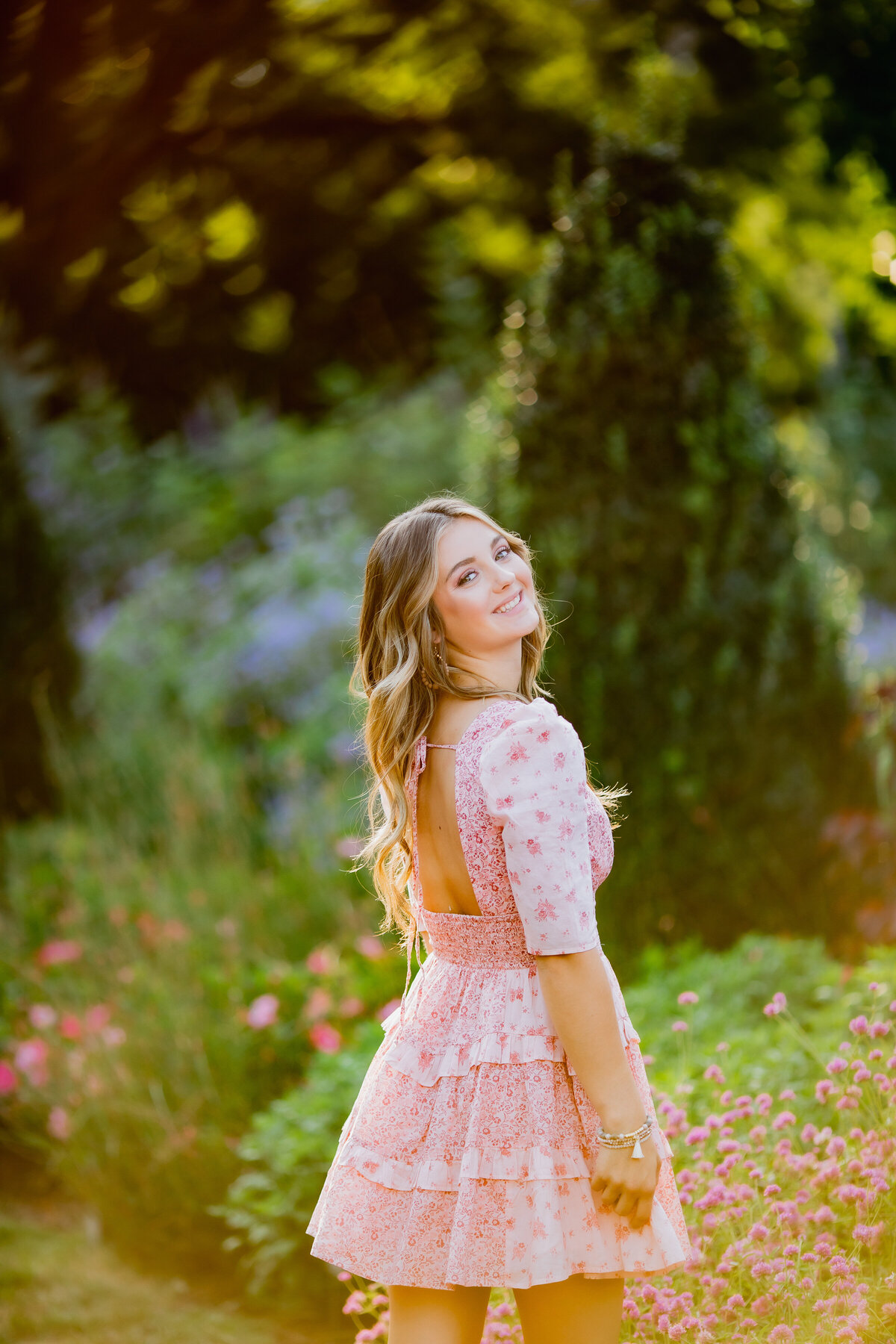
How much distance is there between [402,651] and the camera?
6.04 ft

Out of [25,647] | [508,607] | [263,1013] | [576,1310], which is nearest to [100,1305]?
[263,1013]

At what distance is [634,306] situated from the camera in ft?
13.3

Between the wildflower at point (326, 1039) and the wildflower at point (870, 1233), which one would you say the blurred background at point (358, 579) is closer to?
the wildflower at point (326, 1039)

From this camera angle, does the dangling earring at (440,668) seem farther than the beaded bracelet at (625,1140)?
Yes

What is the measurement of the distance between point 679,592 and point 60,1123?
2.65 meters

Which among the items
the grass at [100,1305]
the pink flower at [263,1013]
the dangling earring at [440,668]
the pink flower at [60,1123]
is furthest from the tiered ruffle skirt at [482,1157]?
the pink flower at [60,1123]

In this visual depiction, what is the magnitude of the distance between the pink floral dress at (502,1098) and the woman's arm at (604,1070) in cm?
3

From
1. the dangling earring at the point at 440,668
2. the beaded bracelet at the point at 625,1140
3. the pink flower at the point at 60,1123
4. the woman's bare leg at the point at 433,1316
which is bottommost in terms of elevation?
the pink flower at the point at 60,1123

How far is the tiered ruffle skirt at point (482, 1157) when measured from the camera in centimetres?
159

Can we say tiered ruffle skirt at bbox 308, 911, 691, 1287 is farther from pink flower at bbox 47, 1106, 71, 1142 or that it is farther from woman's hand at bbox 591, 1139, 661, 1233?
pink flower at bbox 47, 1106, 71, 1142

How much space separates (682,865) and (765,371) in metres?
5.65

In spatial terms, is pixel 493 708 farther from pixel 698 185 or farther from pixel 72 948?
pixel 698 185

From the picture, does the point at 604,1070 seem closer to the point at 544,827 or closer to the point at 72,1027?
the point at 544,827

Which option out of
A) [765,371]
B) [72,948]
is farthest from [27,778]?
[765,371]
